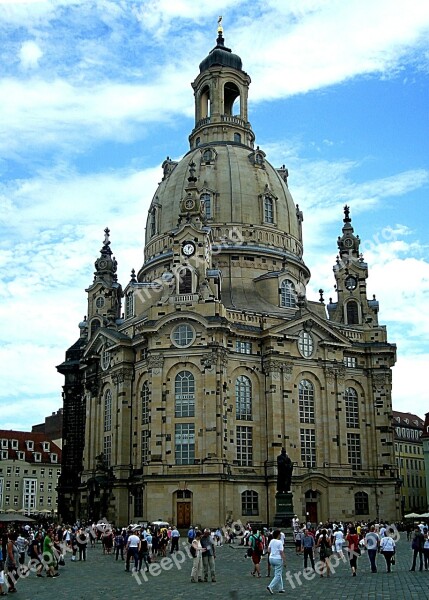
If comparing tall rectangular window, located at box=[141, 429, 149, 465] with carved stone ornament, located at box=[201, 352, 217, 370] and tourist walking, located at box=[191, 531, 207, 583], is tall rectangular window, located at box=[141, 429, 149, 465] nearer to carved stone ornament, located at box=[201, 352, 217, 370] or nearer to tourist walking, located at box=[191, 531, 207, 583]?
carved stone ornament, located at box=[201, 352, 217, 370]

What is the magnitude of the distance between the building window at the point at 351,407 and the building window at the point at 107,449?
2407cm

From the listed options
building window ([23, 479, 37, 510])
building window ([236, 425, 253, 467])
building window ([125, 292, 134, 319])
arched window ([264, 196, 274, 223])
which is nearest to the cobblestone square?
building window ([236, 425, 253, 467])

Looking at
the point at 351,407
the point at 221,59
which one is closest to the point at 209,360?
the point at 351,407

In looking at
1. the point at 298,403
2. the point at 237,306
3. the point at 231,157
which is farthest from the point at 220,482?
the point at 231,157

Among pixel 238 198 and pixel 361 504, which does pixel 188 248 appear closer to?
pixel 238 198

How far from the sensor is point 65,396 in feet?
309

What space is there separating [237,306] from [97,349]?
1730 centimetres

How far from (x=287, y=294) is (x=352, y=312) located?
9000mm

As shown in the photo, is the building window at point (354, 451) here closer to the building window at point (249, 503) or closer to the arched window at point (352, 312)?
the building window at point (249, 503)

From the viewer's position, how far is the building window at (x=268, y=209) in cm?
8594

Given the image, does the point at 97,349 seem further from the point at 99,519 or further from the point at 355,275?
the point at 355,275

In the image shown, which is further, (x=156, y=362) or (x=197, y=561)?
(x=156, y=362)

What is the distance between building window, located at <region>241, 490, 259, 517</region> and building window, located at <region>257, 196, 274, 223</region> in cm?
3060

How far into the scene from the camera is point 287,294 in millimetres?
81562
